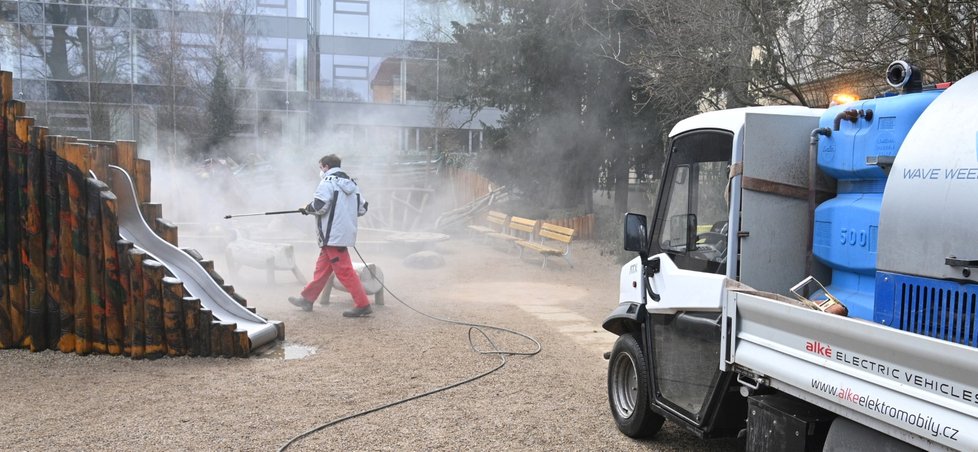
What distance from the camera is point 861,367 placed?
2.64m

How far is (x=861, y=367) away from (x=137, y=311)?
18.2 ft

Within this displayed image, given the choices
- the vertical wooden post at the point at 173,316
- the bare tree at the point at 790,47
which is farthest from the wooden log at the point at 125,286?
the bare tree at the point at 790,47

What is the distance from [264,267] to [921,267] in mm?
9400

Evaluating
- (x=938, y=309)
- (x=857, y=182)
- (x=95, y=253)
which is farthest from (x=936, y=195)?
(x=95, y=253)

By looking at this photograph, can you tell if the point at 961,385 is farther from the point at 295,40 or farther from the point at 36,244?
the point at 295,40

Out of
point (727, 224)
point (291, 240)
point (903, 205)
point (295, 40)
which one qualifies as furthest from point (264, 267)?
point (295, 40)

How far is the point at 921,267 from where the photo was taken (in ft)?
8.92

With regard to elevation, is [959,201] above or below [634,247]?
above

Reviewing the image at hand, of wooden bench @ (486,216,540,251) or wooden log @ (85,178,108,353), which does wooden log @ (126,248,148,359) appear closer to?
wooden log @ (85,178,108,353)

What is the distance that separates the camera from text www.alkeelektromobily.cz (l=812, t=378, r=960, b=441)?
2.31 metres

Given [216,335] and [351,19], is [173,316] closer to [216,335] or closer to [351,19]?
[216,335]

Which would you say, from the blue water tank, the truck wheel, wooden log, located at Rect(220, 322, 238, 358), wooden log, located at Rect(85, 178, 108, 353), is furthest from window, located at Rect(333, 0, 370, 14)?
the blue water tank

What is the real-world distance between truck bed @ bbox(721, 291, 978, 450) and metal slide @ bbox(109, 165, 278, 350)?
191 inches

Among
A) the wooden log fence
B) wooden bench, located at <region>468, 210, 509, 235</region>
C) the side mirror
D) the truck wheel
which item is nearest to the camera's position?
the side mirror
